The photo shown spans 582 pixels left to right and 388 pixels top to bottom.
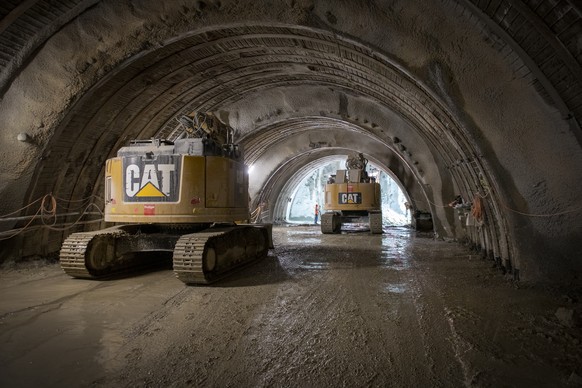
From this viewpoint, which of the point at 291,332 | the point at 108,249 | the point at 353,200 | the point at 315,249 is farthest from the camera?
the point at 353,200

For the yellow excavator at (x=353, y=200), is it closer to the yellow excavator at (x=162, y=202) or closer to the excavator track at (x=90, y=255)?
the yellow excavator at (x=162, y=202)

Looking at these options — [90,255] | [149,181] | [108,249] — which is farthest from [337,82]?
[90,255]

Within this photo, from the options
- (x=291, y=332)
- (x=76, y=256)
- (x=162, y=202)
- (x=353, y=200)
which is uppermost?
(x=353, y=200)

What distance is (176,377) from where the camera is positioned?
279 centimetres

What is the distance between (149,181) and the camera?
6348mm

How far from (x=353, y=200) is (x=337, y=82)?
21.5ft

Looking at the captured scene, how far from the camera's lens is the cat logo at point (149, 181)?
630 centimetres

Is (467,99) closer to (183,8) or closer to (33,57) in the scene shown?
(183,8)

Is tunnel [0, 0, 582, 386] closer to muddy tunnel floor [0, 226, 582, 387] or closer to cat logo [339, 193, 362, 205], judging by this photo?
muddy tunnel floor [0, 226, 582, 387]

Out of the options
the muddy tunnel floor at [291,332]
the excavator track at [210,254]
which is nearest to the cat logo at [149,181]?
the excavator track at [210,254]

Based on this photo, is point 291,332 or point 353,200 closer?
point 291,332

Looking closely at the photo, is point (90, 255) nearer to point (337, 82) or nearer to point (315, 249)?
point (315, 249)

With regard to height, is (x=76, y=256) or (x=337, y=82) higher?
(x=337, y=82)

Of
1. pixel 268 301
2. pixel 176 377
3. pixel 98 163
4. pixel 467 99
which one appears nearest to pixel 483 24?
pixel 467 99
